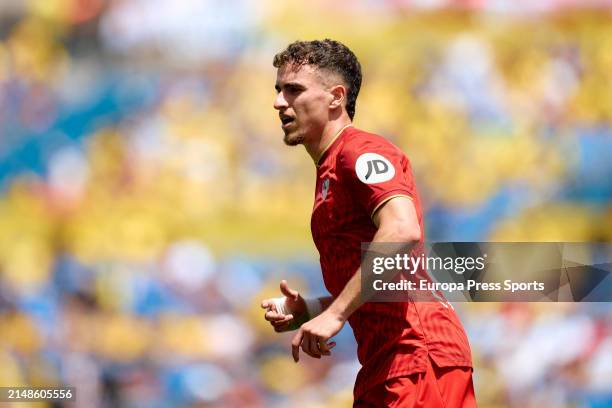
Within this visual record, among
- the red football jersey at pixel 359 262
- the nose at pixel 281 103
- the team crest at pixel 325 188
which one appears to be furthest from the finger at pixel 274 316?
the nose at pixel 281 103

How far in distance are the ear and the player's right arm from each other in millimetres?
633

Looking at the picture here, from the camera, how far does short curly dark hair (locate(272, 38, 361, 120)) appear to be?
351 cm

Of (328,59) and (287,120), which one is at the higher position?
(328,59)

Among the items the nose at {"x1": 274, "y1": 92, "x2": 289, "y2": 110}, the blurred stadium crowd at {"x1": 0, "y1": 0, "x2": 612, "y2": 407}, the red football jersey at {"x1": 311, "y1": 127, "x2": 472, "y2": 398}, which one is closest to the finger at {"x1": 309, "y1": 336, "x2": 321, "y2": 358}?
the red football jersey at {"x1": 311, "y1": 127, "x2": 472, "y2": 398}

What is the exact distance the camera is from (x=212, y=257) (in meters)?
6.45

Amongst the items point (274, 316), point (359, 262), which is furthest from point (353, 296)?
point (274, 316)

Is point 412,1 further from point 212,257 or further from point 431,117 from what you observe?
point 212,257

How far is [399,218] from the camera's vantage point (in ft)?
9.46

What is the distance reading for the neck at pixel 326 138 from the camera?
3410 mm

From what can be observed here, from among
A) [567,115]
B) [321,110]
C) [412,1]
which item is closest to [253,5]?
[412,1]

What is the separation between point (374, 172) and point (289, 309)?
73 centimetres

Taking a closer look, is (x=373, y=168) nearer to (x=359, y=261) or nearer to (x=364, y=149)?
(x=364, y=149)

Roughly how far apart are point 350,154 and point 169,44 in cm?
376

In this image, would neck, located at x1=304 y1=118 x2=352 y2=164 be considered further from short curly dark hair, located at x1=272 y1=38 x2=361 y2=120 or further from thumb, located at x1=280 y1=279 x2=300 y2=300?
thumb, located at x1=280 y1=279 x2=300 y2=300
